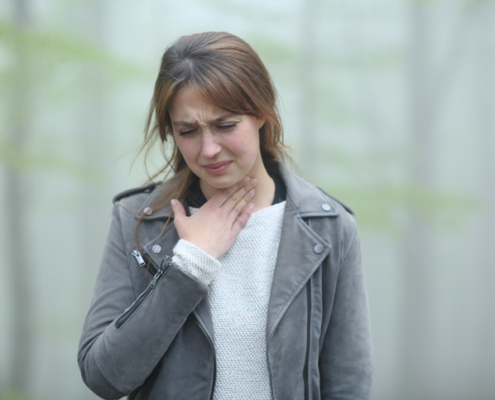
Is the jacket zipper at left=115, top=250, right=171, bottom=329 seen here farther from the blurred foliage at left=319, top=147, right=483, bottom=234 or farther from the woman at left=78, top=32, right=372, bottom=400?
the blurred foliage at left=319, top=147, right=483, bottom=234

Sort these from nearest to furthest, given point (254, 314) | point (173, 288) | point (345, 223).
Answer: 1. point (173, 288)
2. point (254, 314)
3. point (345, 223)

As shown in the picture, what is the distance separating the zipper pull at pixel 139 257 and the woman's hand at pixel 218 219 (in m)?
0.13

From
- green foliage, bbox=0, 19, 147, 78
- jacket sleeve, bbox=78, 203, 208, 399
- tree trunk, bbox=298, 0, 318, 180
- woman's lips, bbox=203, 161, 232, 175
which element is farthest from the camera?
tree trunk, bbox=298, 0, 318, 180

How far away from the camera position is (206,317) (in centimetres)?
118

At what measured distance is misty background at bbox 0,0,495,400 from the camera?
278 centimetres

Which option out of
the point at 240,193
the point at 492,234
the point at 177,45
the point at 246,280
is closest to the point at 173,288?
the point at 246,280

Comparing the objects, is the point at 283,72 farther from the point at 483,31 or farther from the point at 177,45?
the point at 177,45

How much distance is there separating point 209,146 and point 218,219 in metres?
0.23

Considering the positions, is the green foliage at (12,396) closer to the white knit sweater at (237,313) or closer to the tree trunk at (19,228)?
the tree trunk at (19,228)

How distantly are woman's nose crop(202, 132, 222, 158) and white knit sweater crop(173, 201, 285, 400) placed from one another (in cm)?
25

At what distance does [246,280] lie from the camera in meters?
1.27

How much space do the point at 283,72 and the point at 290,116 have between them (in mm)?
287

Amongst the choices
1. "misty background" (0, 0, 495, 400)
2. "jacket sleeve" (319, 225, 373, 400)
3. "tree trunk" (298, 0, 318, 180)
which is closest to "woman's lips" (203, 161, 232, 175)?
"jacket sleeve" (319, 225, 373, 400)

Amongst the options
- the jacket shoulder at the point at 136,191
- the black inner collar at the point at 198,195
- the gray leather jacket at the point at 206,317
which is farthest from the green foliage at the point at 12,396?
the black inner collar at the point at 198,195
